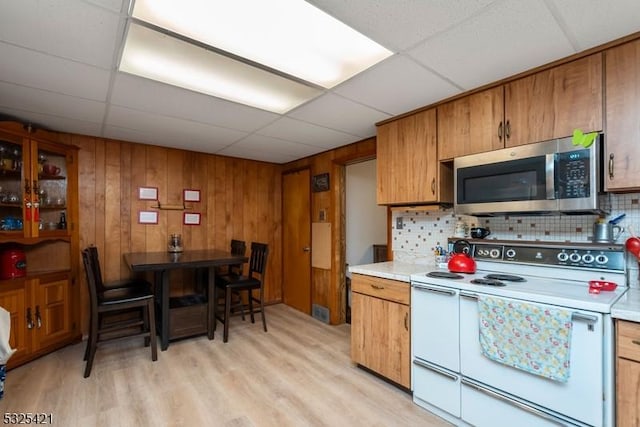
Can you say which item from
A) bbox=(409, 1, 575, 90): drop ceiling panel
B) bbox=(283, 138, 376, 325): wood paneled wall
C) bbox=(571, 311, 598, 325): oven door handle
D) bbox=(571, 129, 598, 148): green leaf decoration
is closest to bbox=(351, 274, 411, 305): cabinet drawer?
bbox=(571, 311, 598, 325): oven door handle

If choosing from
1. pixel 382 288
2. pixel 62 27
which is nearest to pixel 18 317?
pixel 62 27

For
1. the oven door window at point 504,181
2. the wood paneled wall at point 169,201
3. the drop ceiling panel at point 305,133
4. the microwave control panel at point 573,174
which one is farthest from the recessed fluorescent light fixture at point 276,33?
the wood paneled wall at point 169,201

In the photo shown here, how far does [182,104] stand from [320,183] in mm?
2024

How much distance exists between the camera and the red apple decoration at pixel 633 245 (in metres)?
→ 1.67

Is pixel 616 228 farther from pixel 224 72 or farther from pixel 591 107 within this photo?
pixel 224 72

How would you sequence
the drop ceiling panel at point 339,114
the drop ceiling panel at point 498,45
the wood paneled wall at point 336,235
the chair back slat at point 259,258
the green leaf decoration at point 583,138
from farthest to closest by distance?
the wood paneled wall at point 336,235
the chair back slat at point 259,258
the drop ceiling panel at point 339,114
the green leaf decoration at point 583,138
the drop ceiling panel at point 498,45

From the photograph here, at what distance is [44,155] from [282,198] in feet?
9.27

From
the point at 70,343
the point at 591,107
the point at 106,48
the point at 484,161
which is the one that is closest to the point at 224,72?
the point at 106,48

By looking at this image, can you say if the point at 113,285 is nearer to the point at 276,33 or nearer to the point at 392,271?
the point at 392,271

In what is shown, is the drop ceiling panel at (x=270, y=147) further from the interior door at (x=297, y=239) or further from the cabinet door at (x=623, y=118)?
the cabinet door at (x=623, y=118)

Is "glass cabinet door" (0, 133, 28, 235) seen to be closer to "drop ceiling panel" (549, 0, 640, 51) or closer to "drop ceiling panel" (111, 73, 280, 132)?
"drop ceiling panel" (111, 73, 280, 132)

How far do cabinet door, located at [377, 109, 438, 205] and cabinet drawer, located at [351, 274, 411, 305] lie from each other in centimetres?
71

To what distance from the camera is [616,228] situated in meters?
1.81

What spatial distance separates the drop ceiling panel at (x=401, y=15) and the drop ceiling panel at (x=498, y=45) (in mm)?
77
